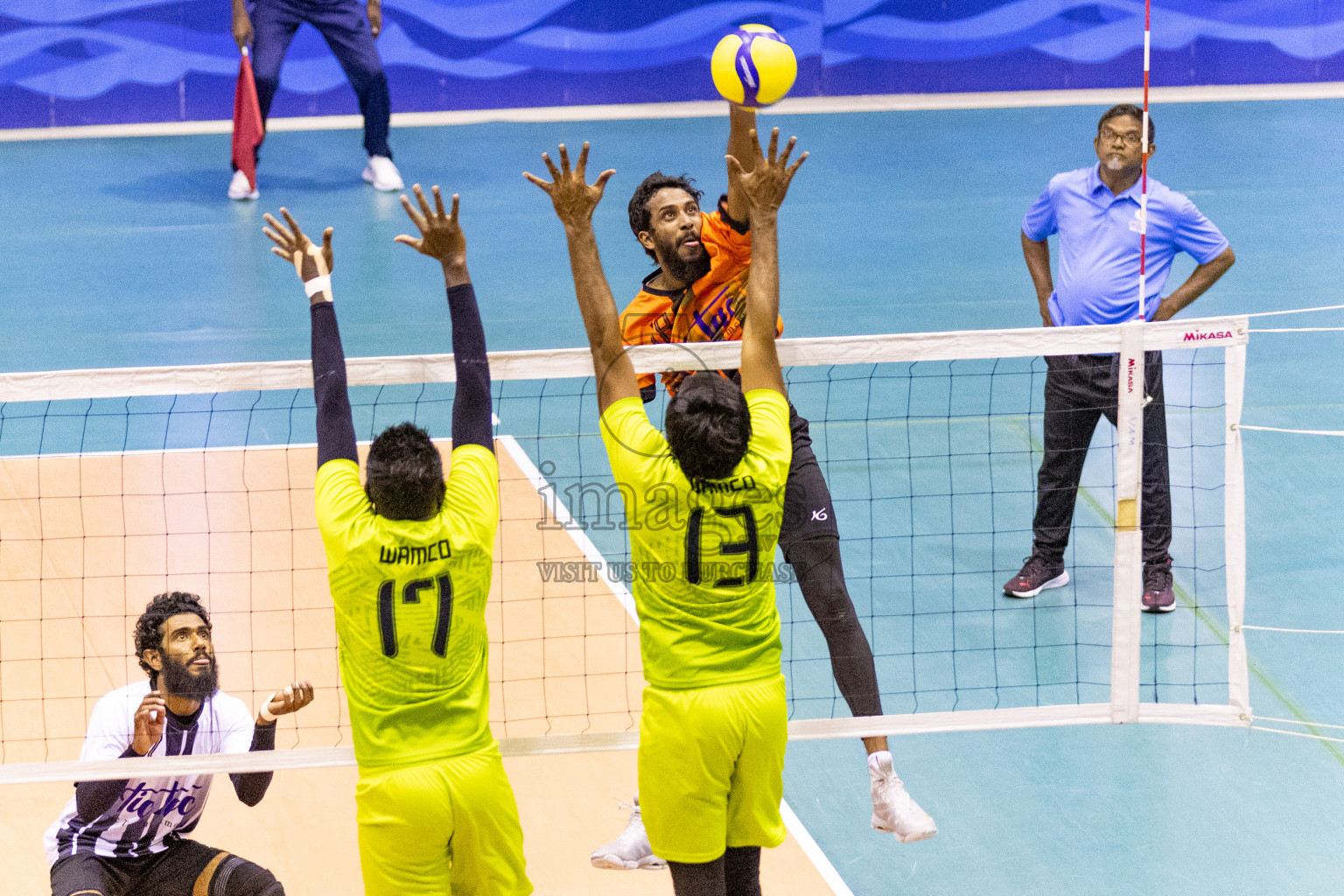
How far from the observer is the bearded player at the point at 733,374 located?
4852mm

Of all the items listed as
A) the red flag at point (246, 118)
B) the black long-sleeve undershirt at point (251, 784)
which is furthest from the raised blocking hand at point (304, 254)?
the red flag at point (246, 118)

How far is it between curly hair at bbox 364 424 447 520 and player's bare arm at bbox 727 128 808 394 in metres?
1.00

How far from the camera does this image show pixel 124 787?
183 inches

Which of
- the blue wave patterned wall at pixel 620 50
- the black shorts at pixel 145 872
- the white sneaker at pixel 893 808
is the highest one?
the blue wave patterned wall at pixel 620 50

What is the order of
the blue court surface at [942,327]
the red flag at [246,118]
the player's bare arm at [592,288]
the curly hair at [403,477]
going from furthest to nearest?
the red flag at [246,118] → the blue court surface at [942,327] → the player's bare arm at [592,288] → the curly hair at [403,477]

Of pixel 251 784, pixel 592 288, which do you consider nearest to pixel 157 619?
pixel 251 784

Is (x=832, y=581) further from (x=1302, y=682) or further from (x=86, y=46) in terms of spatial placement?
(x=86, y=46)

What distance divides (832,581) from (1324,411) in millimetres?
5821

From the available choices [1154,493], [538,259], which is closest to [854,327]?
[538,259]

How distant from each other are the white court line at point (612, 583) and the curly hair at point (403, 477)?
90cm

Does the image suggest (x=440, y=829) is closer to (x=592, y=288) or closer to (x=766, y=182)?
(x=592, y=288)

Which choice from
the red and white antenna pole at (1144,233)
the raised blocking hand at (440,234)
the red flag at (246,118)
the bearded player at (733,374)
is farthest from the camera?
the red flag at (246,118)

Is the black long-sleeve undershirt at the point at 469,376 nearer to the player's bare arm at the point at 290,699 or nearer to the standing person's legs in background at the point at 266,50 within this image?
the player's bare arm at the point at 290,699

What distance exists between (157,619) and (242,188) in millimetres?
10031
